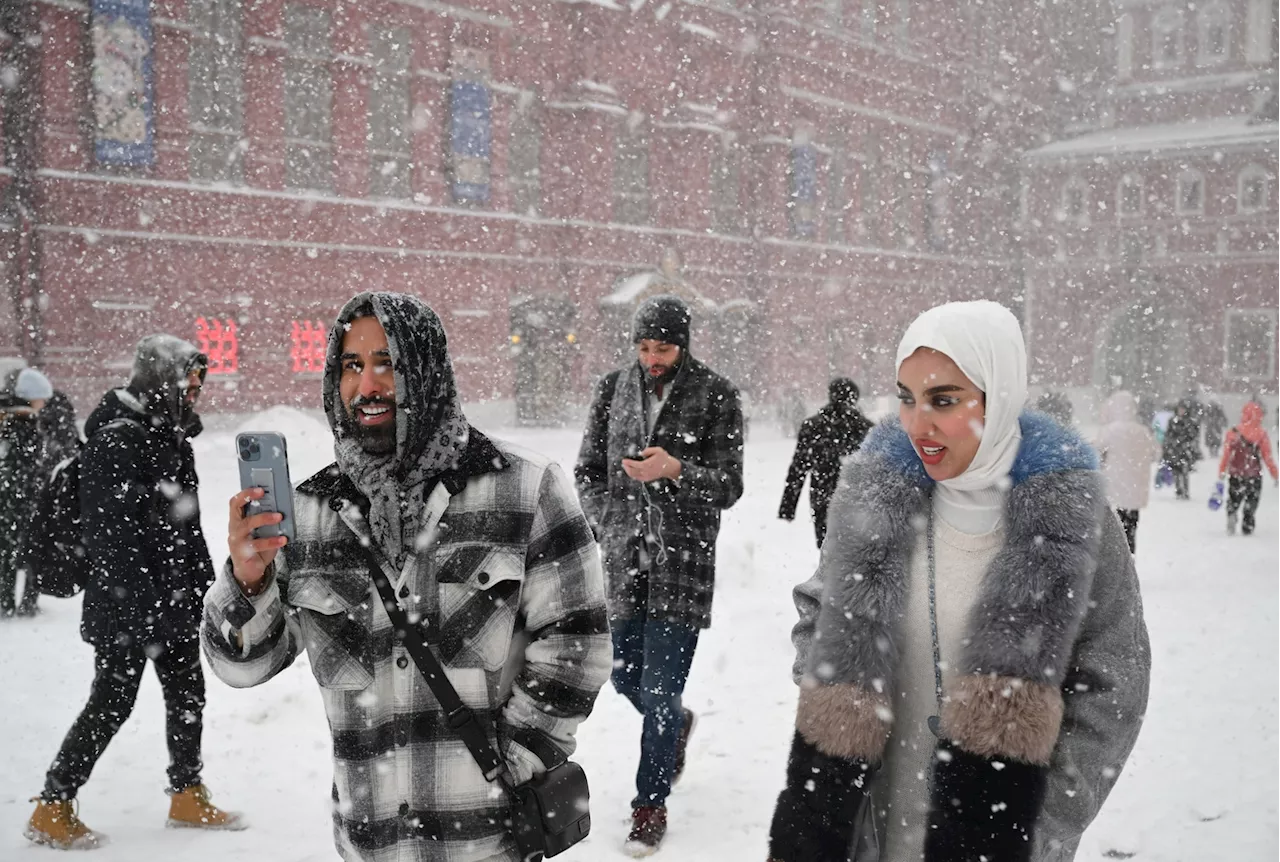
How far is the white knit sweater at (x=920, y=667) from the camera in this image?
226 centimetres

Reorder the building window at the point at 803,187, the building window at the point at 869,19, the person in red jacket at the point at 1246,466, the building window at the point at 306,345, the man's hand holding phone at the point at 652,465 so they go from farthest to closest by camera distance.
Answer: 1. the building window at the point at 869,19
2. the building window at the point at 803,187
3. the building window at the point at 306,345
4. the person in red jacket at the point at 1246,466
5. the man's hand holding phone at the point at 652,465

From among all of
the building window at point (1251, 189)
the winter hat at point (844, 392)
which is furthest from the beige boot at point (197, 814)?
the building window at point (1251, 189)

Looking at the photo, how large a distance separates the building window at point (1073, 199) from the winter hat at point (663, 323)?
1464 inches

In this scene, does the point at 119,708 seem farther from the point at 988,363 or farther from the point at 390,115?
the point at 390,115

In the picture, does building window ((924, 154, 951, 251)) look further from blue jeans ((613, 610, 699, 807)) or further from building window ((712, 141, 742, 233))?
blue jeans ((613, 610, 699, 807))

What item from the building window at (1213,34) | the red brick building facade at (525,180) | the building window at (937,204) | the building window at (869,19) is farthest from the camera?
the building window at (1213,34)

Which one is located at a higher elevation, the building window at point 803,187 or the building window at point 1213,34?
the building window at point 1213,34

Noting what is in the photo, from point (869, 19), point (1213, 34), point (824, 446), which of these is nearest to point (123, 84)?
→ point (824, 446)

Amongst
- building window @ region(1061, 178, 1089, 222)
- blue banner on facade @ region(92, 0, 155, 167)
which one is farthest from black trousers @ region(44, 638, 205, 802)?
building window @ region(1061, 178, 1089, 222)

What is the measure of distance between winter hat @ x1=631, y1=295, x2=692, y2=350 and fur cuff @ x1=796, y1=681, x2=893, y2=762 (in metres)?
2.64

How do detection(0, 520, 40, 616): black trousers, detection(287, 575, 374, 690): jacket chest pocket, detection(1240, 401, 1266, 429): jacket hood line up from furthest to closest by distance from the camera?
detection(1240, 401, 1266, 429): jacket hood < detection(0, 520, 40, 616): black trousers < detection(287, 575, 374, 690): jacket chest pocket

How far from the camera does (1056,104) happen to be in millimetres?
41688

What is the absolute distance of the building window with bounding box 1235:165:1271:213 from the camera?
3494 centimetres

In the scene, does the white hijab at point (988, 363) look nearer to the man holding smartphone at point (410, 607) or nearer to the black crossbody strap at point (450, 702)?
the man holding smartphone at point (410, 607)
